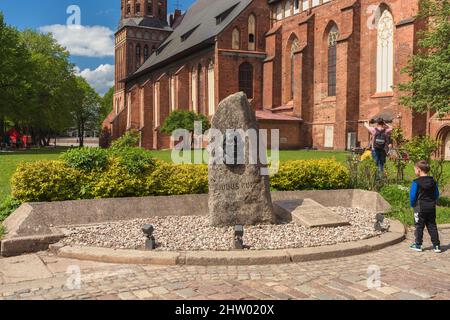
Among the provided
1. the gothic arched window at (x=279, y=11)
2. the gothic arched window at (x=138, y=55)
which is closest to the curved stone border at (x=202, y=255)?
the gothic arched window at (x=279, y=11)

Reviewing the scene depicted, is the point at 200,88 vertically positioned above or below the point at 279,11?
below

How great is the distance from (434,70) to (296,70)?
642 inches

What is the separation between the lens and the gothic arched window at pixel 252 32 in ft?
131

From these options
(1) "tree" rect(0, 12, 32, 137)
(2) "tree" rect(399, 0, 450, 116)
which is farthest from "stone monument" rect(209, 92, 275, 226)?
(1) "tree" rect(0, 12, 32, 137)

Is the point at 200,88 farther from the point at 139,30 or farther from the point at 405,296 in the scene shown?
the point at 405,296

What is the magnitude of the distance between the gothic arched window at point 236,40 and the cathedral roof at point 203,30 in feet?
3.29

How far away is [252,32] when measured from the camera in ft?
131

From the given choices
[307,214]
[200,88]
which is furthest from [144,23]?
[307,214]

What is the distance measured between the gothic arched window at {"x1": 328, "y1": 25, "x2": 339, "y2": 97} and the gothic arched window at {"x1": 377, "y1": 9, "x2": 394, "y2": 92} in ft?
13.3

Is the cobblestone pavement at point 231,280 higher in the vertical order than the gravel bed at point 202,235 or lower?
lower

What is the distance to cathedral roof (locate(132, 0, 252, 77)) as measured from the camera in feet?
132

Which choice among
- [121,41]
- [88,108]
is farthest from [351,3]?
[88,108]

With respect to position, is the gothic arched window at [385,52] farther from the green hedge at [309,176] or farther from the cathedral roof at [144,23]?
the cathedral roof at [144,23]

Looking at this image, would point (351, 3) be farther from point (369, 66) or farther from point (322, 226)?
point (322, 226)
